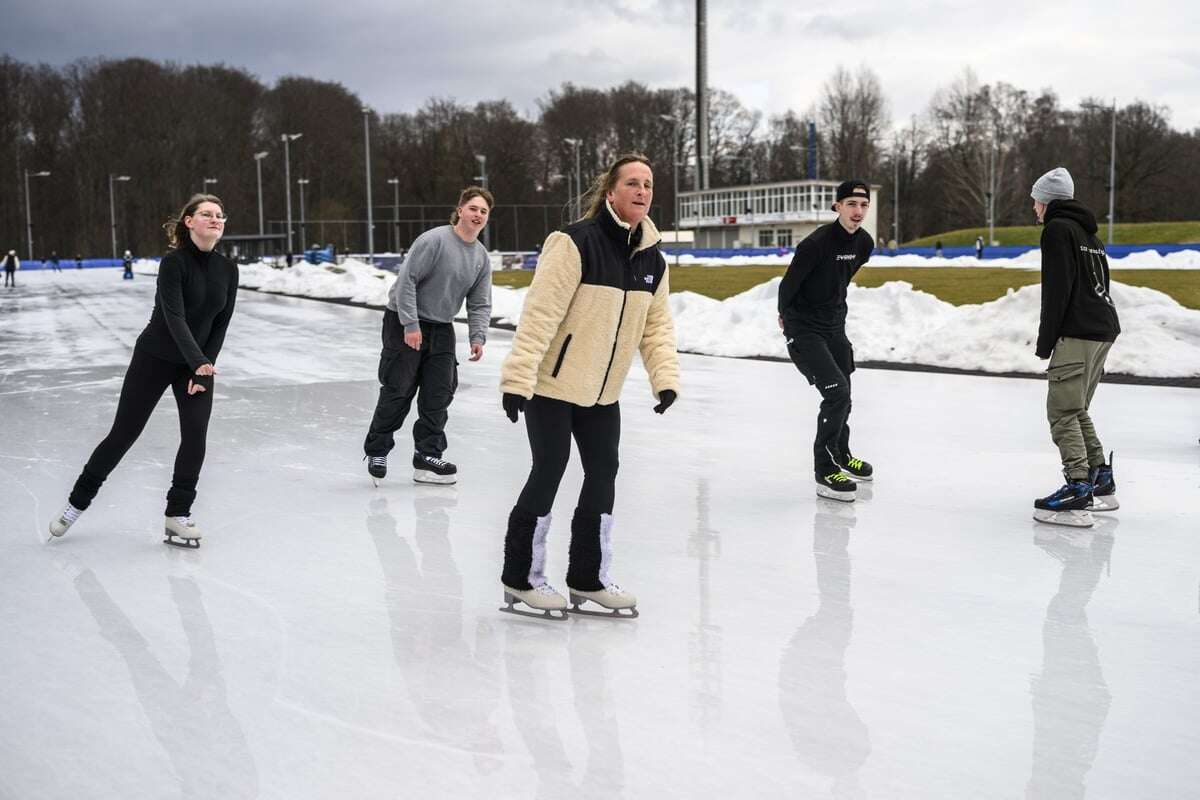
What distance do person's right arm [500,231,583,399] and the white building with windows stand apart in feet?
250

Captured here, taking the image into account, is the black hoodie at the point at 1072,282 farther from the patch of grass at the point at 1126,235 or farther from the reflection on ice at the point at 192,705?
the patch of grass at the point at 1126,235

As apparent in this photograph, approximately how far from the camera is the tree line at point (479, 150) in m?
84.1

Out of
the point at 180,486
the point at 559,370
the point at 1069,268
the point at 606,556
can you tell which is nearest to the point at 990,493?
the point at 1069,268

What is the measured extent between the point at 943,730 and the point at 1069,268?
3.17 m

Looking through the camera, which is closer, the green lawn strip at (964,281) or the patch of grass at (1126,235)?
the green lawn strip at (964,281)

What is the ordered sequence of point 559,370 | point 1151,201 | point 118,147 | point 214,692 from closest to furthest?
A: point 214,692, point 559,370, point 1151,201, point 118,147

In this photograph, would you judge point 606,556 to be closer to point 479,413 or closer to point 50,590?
point 50,590

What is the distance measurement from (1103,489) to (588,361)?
3.42 meters

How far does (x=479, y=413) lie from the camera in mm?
9930

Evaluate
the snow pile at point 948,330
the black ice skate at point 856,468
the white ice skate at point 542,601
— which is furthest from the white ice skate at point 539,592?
the snow pile at point 948,330

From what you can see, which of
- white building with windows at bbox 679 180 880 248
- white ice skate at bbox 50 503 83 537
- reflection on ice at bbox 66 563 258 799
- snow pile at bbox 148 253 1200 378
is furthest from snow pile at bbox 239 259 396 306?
white building with windows at bbox 679 180 880 248

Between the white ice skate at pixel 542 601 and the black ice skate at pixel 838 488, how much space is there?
2.53 m

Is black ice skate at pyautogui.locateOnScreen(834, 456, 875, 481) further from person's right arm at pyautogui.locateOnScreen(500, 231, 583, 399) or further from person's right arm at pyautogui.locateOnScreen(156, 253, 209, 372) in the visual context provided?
person's right arm at pyautogui.locateOnScreen(156, 253, 209, 372)

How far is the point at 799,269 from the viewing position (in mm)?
6617
